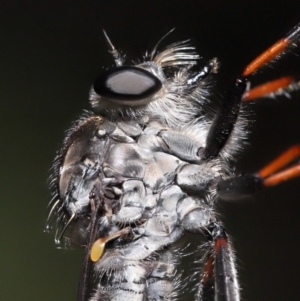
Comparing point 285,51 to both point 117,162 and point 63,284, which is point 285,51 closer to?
point 117,162

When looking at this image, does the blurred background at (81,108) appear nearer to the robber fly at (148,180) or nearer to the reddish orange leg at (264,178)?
the robber fly at (148,180)

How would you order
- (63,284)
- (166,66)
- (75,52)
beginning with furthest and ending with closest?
(75,52)
(63,284)
(166,66)

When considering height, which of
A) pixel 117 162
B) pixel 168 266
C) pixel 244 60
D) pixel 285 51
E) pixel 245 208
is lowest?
pixel 168 266

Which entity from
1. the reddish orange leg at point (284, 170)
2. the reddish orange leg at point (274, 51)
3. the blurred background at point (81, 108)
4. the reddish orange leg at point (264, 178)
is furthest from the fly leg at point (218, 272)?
the blurred background at point (81, 108)

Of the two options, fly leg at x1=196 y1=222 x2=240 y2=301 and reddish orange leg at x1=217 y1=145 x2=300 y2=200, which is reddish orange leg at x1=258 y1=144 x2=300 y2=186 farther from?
fly leg at x1=196 y1=222 x2=240 y2=301

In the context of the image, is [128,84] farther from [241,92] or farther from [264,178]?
[264,178]

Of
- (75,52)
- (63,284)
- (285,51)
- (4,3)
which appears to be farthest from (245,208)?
(285,51)
